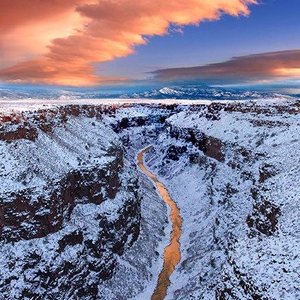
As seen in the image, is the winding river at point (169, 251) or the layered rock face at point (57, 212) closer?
the layered rock face at point (57, 212)

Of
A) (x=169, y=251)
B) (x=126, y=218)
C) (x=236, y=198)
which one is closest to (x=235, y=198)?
(x=236, y=198)

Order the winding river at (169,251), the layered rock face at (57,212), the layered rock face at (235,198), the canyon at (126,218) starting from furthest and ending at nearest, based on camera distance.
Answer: the winding river at (169,251) → the layered rock face at (57,212) → the canyon at (126,218) → the layered rock face at (235,198)

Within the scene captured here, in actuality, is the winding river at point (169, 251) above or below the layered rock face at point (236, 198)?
below

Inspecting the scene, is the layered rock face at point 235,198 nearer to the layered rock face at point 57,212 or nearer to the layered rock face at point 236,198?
the layered rock face at point 236,198

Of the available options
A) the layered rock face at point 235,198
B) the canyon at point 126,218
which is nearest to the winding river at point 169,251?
the canyon at point 126,218

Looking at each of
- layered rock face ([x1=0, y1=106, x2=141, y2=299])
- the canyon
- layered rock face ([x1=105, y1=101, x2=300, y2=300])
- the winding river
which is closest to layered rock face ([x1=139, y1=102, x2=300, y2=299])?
layered rock face ([x1=105, y1=101, x2=300, y2=300])

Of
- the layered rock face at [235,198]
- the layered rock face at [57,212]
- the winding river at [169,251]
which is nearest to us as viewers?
the layered rock face at [235,198]
